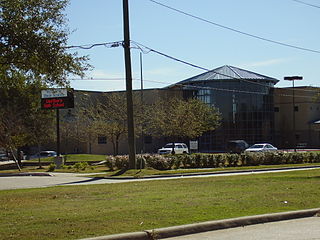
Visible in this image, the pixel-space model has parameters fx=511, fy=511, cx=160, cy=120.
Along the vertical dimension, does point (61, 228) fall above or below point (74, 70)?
below

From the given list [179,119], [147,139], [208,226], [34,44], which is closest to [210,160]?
[179,119]

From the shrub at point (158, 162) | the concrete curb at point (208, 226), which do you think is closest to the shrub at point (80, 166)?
the shrub at point (158, 162)

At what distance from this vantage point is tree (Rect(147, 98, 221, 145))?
170 ft

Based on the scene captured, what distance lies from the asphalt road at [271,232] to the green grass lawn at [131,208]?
61 centimetres

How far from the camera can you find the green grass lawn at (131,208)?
9.02m

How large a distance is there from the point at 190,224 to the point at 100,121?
41591 millimetres

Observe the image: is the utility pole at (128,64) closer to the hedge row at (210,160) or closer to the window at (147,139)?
the hedge row at (210,160)

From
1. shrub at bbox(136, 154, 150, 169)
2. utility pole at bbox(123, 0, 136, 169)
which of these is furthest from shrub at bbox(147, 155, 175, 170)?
utility pole at bbox(123, 0, 136, 169)

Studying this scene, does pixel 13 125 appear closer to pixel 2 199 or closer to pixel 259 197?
pixel 2 199

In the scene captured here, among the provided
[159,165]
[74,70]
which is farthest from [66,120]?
[74,70]

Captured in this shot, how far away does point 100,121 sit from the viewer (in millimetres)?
50375

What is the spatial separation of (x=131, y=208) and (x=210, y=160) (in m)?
24.1

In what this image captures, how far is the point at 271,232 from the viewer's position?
927 cm

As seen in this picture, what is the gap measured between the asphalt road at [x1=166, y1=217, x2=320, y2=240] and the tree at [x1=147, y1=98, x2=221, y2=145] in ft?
136
